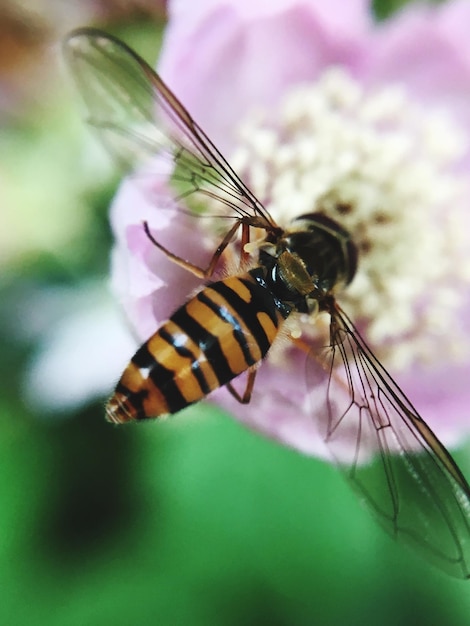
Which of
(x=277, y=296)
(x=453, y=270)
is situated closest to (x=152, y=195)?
(x=277, y=296)

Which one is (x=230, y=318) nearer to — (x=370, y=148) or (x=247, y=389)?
(x=247, y=389)

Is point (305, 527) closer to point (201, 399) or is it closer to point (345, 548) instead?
point (345, 548)

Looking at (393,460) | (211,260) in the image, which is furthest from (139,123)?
(393,460)

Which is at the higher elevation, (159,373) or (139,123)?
(139,123)

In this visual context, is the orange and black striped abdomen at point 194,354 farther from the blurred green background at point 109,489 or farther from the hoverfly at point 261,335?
the blurred green background at point 109,489

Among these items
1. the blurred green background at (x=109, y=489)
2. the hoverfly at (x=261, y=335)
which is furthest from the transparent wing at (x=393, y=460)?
the blurred green background at (x=109, y=489)
